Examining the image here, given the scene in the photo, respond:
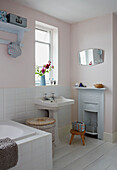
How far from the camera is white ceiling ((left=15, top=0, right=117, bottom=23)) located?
2896 millimetres

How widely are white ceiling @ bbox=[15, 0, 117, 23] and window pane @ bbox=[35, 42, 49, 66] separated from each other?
666mm

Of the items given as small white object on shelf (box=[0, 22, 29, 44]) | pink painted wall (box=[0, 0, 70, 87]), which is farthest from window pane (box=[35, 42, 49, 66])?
small white object on shelf (box=[0, 22, 29, 44])

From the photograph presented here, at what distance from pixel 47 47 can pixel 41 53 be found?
249 mm

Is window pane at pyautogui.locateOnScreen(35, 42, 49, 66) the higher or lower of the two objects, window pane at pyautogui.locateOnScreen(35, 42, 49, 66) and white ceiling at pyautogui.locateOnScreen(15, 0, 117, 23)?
the lower

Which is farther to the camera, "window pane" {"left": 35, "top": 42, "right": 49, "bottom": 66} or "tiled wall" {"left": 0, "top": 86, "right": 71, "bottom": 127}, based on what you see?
"window pane" {"left": 35, "top": 42, "right": 49, "bottom": 66}

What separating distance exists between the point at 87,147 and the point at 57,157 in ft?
2.26

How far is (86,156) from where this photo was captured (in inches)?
110

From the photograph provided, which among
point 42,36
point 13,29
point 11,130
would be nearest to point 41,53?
point 42,36

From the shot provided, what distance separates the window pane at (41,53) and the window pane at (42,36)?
0.11m

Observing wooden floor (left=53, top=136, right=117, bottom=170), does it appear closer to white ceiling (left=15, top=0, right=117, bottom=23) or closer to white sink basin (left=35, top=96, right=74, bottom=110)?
white sink basin (left=35, top=96, right=74, bottom=110)

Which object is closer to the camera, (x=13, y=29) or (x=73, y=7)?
(x=13, y=29)

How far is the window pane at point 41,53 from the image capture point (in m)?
3.60

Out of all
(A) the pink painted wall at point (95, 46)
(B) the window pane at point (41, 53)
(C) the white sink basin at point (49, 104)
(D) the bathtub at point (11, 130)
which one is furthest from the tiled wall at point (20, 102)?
(A) the pink painted wall at point (95, 46)

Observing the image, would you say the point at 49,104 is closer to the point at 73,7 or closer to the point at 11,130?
the point at 11,130
